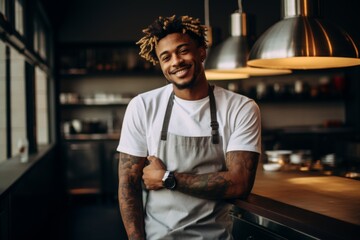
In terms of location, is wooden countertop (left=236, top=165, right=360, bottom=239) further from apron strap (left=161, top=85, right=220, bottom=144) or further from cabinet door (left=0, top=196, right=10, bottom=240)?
cabinet door (left=0, top=196, right=10, bottom=240)

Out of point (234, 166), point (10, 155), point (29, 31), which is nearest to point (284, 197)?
point (234, 166)

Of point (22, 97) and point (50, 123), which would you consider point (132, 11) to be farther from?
point (22, 97)

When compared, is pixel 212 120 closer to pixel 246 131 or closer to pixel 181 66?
pixel 246 131

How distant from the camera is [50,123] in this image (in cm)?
777

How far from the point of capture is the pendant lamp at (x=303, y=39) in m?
2.67

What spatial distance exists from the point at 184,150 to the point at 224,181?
0.24m

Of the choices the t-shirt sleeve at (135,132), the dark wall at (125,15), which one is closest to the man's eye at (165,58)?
the t-shirt sleeve at (135,132)

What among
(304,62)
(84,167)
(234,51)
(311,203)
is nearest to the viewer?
(311,203)

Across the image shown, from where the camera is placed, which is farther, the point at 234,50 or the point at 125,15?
the point at 125,15

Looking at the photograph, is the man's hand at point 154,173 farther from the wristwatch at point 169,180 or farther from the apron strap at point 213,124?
the apron strap at point 213,124

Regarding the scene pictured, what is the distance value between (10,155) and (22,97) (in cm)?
83

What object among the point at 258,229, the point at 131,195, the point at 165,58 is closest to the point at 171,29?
the point at 165,58

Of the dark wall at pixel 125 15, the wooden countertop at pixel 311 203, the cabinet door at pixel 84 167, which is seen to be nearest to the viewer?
the wooden countertop at pixel 311 203

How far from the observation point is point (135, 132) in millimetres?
2490
